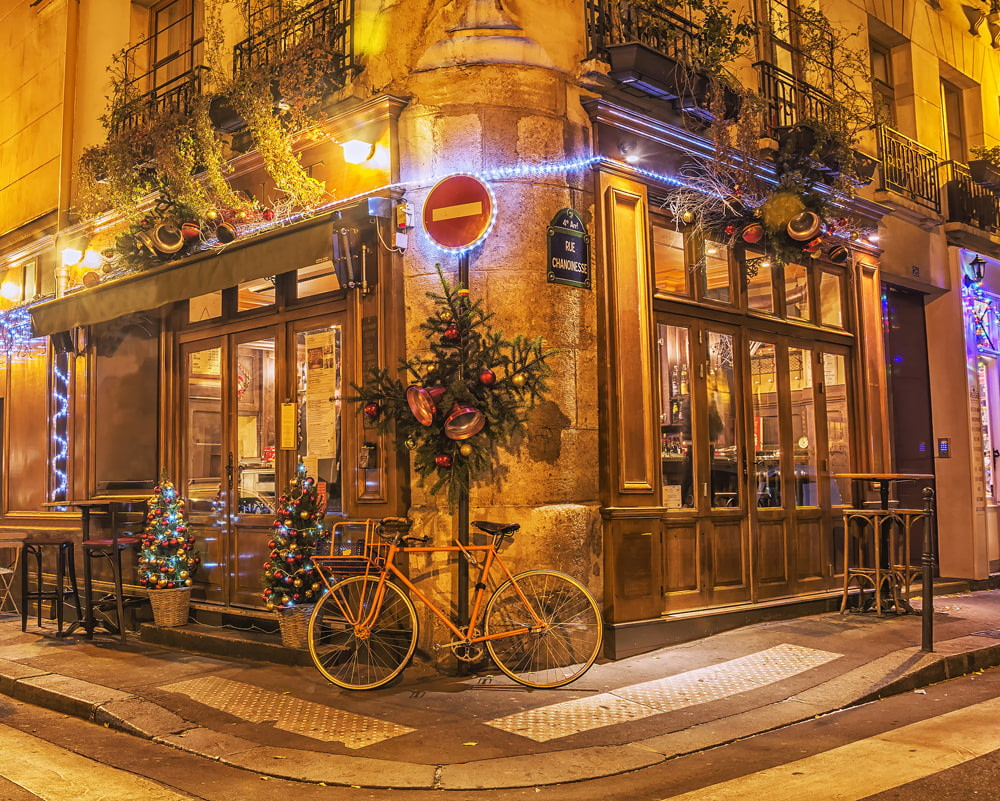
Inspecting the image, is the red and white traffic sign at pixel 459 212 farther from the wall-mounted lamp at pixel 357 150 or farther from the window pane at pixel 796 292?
the window pane at pixel 796 292

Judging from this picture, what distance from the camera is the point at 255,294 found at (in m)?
9.91

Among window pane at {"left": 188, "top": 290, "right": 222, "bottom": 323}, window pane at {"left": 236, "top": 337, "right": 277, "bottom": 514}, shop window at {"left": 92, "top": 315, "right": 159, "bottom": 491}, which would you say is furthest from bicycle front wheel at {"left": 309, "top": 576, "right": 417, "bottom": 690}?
shop window at {"left": 92, "top": 315, "right": 159, "bottom": 491}

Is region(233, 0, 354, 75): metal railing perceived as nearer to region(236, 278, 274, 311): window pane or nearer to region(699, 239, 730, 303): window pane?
region(236, 278, 274, 311): window pane

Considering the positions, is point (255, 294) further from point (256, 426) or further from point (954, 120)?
point (954, 120)

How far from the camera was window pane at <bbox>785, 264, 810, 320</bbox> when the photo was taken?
10.6m

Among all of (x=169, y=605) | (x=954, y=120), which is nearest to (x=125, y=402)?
(x=169, y=605)

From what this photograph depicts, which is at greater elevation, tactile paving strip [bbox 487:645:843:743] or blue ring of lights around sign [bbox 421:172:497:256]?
blue ring of lights around sign [bbox 421:172:497:256]

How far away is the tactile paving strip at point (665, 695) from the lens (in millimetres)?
6023

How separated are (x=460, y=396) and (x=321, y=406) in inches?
85.5

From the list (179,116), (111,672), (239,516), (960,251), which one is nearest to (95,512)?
(239,516)

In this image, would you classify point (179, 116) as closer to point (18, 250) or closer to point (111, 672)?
point (18, 250)

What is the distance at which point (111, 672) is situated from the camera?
786 centimetres

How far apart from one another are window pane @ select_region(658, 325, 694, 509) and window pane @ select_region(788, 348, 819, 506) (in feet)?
5.93

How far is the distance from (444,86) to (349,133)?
1078 mm
